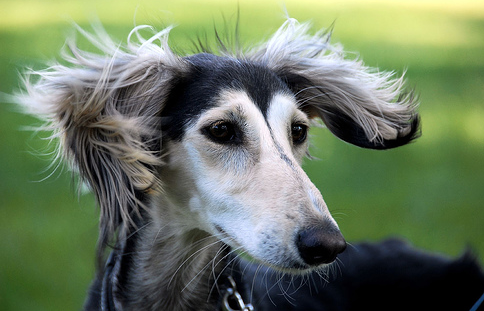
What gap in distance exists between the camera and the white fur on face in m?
2.16

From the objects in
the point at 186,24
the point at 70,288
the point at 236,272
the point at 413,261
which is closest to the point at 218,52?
the point at 236,272

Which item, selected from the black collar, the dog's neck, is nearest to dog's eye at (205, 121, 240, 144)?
the dog's neck

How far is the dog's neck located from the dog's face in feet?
0.55

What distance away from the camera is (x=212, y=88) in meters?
2.53

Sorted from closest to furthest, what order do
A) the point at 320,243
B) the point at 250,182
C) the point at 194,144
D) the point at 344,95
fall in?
the point at 320,243 < the point at 250,182 < the point at 194,144 < the point at 344,95

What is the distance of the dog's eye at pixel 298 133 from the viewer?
2.64 m

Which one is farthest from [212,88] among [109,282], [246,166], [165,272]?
[109,282]

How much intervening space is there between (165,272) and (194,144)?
64cm

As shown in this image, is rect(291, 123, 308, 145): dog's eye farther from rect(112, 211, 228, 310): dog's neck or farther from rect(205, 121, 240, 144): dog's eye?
rect(112, 211, 228, 310): dog's neck

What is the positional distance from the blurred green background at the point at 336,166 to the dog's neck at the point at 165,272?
26cm

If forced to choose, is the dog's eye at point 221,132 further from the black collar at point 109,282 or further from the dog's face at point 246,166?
the black collar at point 109,282

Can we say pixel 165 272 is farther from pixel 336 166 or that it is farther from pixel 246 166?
pixel 336 166

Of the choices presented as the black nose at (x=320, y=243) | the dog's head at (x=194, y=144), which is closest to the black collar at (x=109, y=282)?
the dog's head at (x=194, y=144)

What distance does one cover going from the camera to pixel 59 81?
2.41 metres
